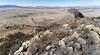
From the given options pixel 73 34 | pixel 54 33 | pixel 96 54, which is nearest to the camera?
pixel 96 54

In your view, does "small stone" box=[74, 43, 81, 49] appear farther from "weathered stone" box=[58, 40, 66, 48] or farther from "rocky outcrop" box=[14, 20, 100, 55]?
"weathered stone" box=[58, 40, 66, 48]

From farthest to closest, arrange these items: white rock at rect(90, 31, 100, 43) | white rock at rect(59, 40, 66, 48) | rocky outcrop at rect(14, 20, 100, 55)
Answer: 1. white rock at rect(90, 31, 100, 43)
2. white rock at rect(59, 40, 66, 48)
3. rocky outcrop at rect(14, 20, 100, 55)

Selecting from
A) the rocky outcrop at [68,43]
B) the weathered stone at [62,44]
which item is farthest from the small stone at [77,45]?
the weathered stone at [62,44]

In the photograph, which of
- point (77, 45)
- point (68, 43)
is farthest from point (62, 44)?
point (77, 45)

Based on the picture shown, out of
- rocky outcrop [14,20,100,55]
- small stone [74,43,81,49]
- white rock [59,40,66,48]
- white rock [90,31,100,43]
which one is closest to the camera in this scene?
rocky outcrop [14,20,100,55]

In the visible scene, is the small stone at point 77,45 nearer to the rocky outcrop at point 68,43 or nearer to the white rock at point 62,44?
the rocky outcrop at point 68,43

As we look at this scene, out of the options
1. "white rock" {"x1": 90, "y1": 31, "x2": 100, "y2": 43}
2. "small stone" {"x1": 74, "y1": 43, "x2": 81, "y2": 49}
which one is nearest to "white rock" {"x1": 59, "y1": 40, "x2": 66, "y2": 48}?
"small stone" {"x1": 74, "y1": 43, "x2": 81, "y2": 49}

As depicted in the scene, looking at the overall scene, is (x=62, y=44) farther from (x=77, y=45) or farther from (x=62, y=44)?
(x=77, y=45)

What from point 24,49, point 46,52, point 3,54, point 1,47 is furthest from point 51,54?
point 1,47

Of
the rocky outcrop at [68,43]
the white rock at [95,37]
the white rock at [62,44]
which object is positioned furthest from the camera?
the white rock at [95,37]

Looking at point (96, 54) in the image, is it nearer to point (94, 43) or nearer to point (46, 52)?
point (94, 43)

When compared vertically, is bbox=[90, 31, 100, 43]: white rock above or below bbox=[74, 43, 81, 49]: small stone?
above
